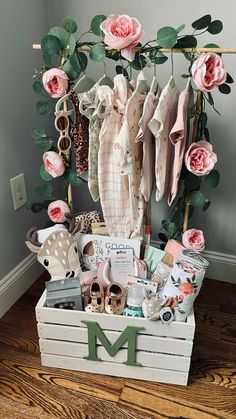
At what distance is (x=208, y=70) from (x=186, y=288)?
0.62 meters

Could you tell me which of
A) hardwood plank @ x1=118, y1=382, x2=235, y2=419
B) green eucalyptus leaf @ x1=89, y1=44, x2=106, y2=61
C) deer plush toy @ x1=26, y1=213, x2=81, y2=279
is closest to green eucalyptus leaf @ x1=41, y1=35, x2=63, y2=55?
green eucalyptus leaf @ x1=89, y1=44, x2=106, y2=61

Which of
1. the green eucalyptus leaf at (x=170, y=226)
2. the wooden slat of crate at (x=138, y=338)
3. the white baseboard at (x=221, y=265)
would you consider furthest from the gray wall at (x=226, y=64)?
the wooden slat of crate at (x=138, y=338)

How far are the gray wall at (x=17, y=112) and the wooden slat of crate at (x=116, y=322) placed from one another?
425mm

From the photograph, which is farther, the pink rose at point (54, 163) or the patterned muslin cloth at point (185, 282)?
the pink rose at point (54, 163)

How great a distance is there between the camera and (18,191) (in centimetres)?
150

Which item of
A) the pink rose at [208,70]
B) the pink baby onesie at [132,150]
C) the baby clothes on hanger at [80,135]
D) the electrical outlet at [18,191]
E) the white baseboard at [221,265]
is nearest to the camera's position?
the pink rose at [208,70]

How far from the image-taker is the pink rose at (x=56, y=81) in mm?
1114

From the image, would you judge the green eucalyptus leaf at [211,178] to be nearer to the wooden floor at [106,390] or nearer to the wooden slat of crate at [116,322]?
the wooden slat of crate at [116,322]

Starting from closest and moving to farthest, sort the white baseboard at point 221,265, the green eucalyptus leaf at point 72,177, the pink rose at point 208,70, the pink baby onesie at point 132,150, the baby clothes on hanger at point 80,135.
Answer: the pink rose at point 208,70, the pink baby onesie at point 132,150, the baby clothes on hanger at point 80,135, the green eucalyptus leaf at point 72,177, the white baseboard at point 221,265

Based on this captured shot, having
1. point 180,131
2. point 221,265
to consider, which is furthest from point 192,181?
point 221,265

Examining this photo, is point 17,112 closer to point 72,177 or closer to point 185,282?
point 72,177

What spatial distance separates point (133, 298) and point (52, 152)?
21.9 inches

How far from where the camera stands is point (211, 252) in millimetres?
1711

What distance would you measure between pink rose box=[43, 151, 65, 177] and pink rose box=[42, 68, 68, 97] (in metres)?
0.20
